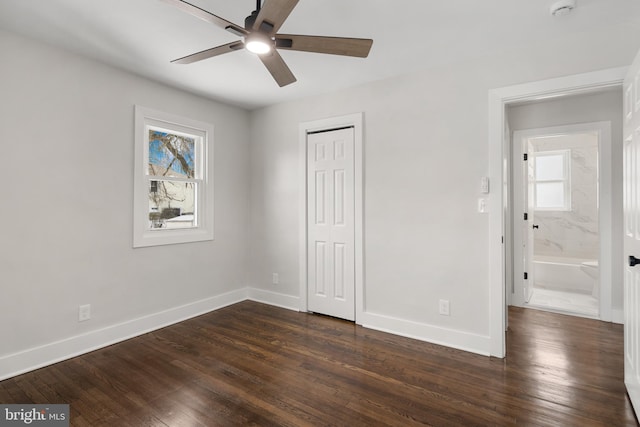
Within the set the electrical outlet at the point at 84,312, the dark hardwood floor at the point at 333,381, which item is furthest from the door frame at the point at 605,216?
the electrical outlet at the point at 84,312

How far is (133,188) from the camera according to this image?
3.16 meters

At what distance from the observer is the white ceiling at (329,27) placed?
2082 mm

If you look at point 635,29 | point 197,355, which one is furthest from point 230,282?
point 635,29

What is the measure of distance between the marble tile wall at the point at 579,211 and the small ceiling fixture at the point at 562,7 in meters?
4.21

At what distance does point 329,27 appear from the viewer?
2.33m

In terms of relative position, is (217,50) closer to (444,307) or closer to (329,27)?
(329,27)

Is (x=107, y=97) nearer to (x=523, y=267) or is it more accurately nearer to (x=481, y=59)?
(x=481, y=59)

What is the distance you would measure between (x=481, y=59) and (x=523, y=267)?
2.70 m

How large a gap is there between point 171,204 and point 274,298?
1.70 m

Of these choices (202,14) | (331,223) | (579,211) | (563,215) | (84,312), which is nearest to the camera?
(202,14)

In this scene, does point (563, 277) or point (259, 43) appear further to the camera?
point (563, 277)

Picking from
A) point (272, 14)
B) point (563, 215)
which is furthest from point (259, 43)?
point (563, 215)

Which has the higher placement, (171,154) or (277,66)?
(277,66)

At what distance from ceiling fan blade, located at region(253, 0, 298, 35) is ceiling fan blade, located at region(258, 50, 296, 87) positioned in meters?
0.21
